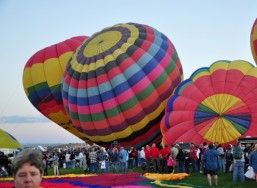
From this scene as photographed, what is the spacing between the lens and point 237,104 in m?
15.8

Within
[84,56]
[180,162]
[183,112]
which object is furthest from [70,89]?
[180,162]

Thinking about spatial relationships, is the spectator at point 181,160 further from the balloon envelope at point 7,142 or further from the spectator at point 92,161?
the balloon envelope at point 7,142

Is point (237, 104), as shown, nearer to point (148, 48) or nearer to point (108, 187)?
point (148, 48)

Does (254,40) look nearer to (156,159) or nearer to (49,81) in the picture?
(156,159)

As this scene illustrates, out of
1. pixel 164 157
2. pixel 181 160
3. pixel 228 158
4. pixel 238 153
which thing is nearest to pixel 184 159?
pixel 181 160

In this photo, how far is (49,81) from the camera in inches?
927

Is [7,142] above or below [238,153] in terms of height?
above

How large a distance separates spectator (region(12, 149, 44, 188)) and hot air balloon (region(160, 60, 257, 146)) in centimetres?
1363

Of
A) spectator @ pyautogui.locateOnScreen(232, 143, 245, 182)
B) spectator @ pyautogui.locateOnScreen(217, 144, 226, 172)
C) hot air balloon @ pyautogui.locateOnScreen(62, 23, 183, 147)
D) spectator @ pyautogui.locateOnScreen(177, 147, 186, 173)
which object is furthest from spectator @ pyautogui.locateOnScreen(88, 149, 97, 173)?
spectator @ pyautogui.locateOnScreen(232, 143, 245, 182)

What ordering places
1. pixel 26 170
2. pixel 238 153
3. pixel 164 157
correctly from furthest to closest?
pixel 164 157 → pixel 238 153 → pixel 26 170

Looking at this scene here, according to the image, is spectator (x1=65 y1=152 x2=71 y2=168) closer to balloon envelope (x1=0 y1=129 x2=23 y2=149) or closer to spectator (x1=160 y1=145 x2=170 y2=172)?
balloon envelope (x1=0 y1=129 x2=23 y2=149)

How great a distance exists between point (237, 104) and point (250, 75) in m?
1.46

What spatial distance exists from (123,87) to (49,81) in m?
6.30

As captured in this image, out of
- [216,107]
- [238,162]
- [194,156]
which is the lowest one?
[238,162]
